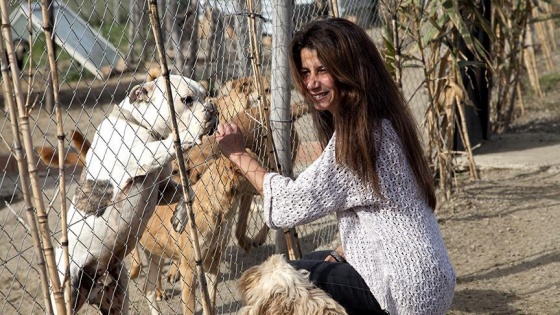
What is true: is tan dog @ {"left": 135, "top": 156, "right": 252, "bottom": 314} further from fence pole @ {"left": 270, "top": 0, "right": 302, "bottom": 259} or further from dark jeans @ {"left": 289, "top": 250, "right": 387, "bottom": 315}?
dark jeans @ {"left": 289, "top": 250, "right": 387, "bottom": 315}

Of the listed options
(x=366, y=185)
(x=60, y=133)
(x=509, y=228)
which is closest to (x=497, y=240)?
(x=509, y=228)

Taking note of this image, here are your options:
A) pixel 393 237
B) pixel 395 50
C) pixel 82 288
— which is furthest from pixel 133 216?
pixel 395 50

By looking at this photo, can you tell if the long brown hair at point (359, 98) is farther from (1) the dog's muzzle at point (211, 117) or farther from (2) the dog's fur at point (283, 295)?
(1) the dog's muzzle at point (211, 117)

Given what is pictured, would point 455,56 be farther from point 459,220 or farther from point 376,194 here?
point 376,194

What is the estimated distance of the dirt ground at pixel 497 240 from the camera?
193 inches

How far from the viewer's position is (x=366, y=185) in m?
2.94

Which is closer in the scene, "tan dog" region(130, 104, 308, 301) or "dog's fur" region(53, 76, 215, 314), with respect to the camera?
"dog's fur" region(53, 76, 215, 314)

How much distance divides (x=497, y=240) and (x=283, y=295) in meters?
3.45

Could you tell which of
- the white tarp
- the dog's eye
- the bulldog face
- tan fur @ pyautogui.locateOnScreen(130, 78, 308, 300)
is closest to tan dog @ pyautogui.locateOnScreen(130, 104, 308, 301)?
tan fur @ pyautogui.locateOnScreen(130, 78, 308, 300)

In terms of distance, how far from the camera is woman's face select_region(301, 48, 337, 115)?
120 inches

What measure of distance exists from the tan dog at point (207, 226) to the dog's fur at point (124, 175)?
57cm

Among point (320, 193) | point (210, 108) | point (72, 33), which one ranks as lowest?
point (320, 193)

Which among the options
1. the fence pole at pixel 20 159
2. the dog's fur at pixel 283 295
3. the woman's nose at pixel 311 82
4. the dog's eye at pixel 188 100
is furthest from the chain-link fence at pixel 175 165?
the woman's nose at pixel 311 82

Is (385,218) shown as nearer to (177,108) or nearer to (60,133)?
(60,133)
